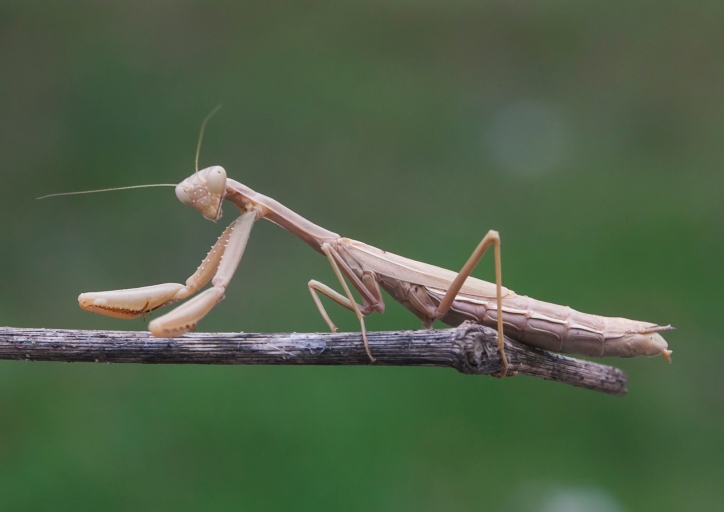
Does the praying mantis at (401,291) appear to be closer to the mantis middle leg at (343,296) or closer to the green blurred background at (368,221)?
the mantis middle leg at (343,296)

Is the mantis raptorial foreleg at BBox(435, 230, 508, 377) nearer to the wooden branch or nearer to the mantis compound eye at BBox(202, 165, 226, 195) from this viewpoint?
the wooden branch

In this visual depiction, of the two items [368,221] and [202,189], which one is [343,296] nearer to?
[202,189]

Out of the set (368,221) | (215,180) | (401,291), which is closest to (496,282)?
(401,291)

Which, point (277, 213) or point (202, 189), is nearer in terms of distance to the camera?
point (202, 189)

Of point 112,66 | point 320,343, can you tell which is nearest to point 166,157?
point 112,66

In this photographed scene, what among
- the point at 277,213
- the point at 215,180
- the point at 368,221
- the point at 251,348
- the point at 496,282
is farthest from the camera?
the point at 368,221

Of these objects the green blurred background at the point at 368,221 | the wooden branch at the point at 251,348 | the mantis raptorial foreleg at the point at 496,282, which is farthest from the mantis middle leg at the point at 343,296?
the green blurred background at the point at 368,221
